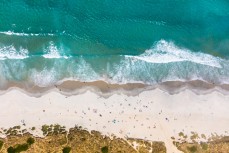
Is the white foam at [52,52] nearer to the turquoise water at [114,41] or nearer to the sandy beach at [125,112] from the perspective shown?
the turquoise water at [114,41]

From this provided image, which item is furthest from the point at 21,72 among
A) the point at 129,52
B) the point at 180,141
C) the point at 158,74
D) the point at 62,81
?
the point at 180,141

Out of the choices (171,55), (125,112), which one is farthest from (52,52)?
(171,55)

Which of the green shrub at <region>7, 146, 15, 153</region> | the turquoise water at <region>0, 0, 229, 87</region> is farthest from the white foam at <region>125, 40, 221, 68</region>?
the green shrub at <region>7, 146, 15, 153</region>

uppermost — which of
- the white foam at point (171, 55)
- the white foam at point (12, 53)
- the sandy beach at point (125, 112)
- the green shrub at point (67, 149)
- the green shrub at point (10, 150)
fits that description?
the white foam at point (171, 55)

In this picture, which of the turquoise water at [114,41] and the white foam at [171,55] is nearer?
the turquoise water at [114,41]

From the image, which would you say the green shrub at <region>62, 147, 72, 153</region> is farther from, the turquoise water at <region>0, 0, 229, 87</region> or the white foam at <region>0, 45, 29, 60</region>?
the white foam at <region>0, 45, 29, 60</region>

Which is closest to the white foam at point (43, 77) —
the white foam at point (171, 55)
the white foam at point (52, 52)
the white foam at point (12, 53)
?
the white foam at point (52, 52)

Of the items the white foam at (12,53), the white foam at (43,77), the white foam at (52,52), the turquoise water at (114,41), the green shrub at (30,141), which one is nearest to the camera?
the green shrub at (30,141)

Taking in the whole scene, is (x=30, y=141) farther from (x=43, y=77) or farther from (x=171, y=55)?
(x=171, y=55)
